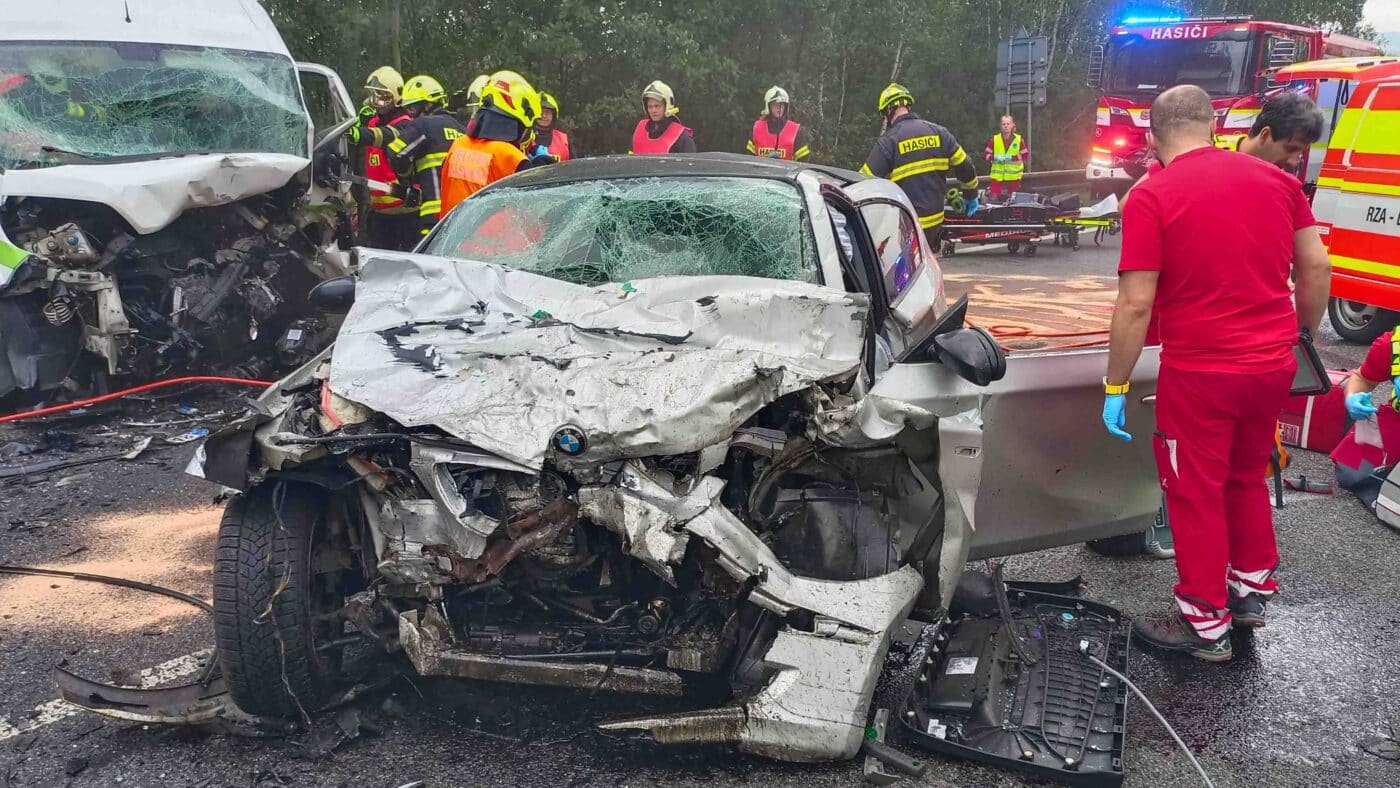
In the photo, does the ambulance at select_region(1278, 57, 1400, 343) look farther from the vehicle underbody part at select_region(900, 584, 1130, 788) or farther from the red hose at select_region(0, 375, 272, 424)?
the red hose at select_region(0, 375, 272, 424)

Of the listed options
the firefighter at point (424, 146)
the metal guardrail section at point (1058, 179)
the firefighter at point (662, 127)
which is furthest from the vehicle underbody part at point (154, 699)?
the metal guardrail section at point (1058, 179)

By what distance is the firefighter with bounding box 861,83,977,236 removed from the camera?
752 cm

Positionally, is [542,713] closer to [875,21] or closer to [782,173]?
[782,173]

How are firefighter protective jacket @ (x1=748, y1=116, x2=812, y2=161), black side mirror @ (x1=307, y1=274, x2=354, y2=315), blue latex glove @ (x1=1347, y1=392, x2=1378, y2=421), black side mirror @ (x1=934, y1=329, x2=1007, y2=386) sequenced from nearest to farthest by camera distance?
black side mirror @ (x1=934, y1=329, x2=1007, y2=386) → black side mirror @ (x1=307, y1=274, x2=354, y2=315) → blue latex glove @ (x1=1347, y1=392, x2=1378, y2=421) → firefighter protective jacket @ (x1=748, y1=116, x2=812, y2=161)

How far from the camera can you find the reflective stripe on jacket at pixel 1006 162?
13.7 m

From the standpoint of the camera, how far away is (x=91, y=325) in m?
5.95

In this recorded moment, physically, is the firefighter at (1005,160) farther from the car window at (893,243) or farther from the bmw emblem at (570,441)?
the bmw emblem at (570,441)

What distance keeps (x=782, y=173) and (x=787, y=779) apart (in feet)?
7.19

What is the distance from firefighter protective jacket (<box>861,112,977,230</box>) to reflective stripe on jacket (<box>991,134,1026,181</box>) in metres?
6.51

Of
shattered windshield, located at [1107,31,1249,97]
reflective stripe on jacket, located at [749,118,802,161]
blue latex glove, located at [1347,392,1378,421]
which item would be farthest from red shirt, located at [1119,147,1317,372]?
shattered windshield, located at [1107,31,1249,97]

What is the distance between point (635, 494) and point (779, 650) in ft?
1.71

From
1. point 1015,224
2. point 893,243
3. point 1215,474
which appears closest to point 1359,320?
point 1015,224

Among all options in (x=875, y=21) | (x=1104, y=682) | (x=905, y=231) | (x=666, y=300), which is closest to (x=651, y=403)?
(x=666, y=300)

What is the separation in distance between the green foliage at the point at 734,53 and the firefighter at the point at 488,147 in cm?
616
